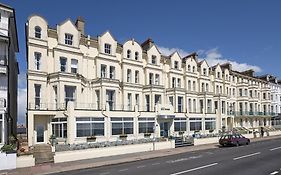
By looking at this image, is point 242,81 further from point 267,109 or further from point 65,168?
point 65,168

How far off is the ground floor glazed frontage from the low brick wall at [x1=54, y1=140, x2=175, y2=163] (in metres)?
3.41

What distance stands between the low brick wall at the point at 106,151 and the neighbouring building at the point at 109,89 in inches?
154

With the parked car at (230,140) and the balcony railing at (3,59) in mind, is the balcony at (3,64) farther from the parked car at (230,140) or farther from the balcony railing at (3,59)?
the parked car at (230,140)

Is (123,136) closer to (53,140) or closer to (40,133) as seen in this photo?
(53,140)

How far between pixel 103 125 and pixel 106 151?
580 cm

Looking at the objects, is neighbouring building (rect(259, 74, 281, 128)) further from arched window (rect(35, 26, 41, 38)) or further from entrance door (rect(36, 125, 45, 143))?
arched window (rect(35, 26, 41, 38))

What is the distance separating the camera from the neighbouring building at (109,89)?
106ft

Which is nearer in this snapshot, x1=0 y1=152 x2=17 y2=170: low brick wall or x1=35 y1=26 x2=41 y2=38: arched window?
x1=0 y1=152 x2=17 y2=170: low brick wall

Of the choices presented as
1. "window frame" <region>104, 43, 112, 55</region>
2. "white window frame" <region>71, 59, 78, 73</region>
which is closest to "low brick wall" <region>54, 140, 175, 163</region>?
"white window frame" <region>71, 59, 78, 73</region>

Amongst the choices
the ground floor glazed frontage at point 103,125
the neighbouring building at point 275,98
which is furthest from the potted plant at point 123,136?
the neighbouring building at point 275,98

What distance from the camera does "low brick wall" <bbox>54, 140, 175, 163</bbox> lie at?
2600 centimetres

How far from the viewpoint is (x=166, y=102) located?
46906 mm

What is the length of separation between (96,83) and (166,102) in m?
13.4

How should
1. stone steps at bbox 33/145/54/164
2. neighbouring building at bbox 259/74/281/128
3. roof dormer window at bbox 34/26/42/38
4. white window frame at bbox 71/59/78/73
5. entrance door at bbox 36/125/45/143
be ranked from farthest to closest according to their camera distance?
neighbouring building at bbox 259/74/281/128 → white window frame at bbox 71/59/78/73 → roof dormer window at bbox 34/26/42/38 → entrance door at bbox 36/125/45/143 → stone steps at bbox 33/145/54/164
